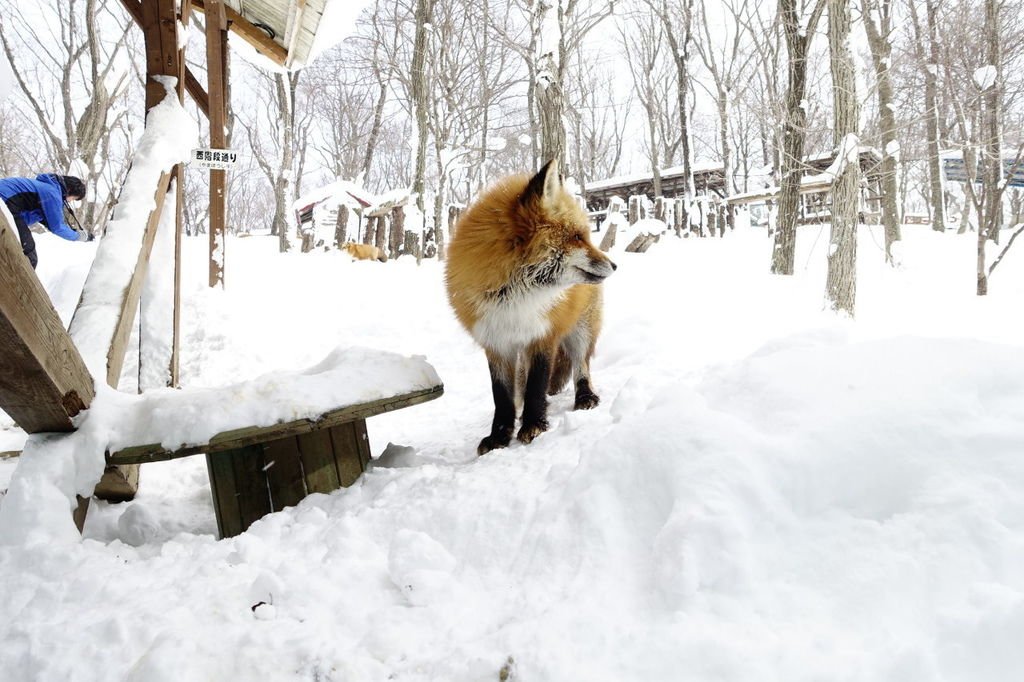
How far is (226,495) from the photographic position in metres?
2.28

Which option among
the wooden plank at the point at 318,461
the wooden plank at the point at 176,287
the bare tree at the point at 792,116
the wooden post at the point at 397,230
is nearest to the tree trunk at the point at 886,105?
the bare tree at the point at 792,116

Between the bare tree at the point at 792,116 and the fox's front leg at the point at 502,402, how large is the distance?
5.43 meters

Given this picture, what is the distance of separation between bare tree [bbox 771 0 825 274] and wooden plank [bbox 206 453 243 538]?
683 cm

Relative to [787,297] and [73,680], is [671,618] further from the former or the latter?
[787,297]

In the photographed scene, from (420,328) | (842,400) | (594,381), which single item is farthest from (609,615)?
(420,328)

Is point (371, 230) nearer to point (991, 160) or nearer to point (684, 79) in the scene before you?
point (684, 79)

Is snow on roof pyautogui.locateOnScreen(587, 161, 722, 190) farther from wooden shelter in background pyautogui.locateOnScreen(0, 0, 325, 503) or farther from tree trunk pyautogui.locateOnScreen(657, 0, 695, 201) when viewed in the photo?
wooden shelter in background pyautogui.locateOnScreen(0, 0, 325, 503)

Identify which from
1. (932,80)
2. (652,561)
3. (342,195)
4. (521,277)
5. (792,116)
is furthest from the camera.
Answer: (342,195)

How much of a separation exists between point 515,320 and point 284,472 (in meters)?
1.33

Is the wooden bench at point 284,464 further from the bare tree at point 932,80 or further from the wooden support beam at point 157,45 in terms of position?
the bare tree at point 932,80

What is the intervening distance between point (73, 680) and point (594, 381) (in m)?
3.22

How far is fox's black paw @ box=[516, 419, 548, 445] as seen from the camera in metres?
2.91

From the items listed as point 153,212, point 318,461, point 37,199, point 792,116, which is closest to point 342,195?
point 37,199

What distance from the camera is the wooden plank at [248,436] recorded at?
6.30 ft
